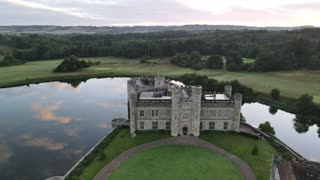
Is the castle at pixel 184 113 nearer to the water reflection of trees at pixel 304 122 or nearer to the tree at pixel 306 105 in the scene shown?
the water reflection of trees at pixel 304 122

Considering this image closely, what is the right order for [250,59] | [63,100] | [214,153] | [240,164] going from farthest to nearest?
[250,59]
[63,100]
[214,153]
[240,164]

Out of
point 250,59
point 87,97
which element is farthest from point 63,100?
point 250,59

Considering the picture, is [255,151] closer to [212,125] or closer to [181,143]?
[212,125]

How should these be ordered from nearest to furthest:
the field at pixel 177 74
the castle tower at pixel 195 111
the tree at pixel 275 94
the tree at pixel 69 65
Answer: the castle tower at pixel 195 111 < the tree at pixel 275 94 < the field at pixel 177 74 < the tree at pixel 69 65

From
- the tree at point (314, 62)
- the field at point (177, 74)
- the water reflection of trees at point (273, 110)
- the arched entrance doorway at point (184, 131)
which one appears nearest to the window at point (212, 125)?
the arched entrance doorway at point (184, 131)

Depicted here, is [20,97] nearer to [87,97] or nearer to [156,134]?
[87,97]

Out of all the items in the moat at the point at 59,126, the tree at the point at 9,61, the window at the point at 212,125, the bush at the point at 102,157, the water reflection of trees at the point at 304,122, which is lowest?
the water reflection of trees at the point at 304,122
